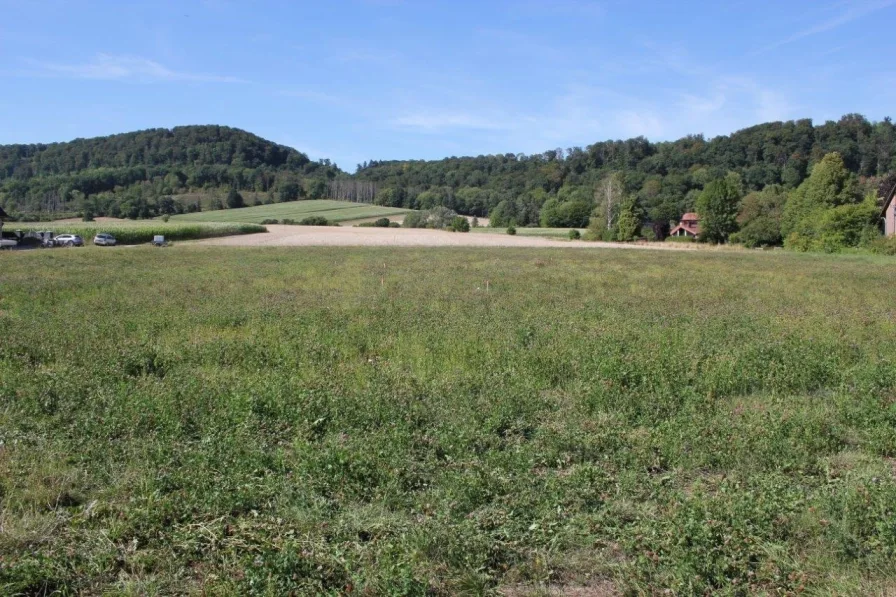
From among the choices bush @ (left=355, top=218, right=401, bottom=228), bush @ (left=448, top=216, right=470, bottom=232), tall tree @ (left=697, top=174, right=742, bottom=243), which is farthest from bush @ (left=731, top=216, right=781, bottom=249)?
bush @ (left=355, top=218, right=401, bottom=228)

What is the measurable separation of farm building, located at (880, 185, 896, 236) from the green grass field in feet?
263

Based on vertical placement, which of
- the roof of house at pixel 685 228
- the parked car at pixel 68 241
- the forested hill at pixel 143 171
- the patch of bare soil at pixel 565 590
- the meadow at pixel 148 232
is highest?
the forested hill at pixel 143 171

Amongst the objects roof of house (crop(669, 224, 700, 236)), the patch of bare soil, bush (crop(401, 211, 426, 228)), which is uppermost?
bush (crop(401, 211, 426, 228))

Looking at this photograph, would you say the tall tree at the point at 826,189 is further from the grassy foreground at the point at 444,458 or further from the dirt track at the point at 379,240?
the grassy foreground at the point at 444,458

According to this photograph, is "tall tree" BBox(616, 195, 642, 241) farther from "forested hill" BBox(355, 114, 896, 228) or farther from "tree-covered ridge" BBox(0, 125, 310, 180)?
"tree-covered ridge" BBox(0, 125, 310, 180)

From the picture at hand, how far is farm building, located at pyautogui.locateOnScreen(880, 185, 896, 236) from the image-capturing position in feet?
230

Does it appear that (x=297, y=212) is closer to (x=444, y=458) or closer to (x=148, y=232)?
(x=148, y=232)

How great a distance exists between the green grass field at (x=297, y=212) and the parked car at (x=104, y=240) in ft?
134

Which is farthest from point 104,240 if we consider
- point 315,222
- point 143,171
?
point 143,171

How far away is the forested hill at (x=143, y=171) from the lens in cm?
11631

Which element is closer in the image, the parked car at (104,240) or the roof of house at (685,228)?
the parked car at (104,240)

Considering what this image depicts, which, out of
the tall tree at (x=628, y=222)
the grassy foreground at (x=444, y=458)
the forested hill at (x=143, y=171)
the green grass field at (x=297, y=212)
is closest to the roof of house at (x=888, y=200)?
the tall tree at (x=628, y=222)

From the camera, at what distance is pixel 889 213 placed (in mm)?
71062

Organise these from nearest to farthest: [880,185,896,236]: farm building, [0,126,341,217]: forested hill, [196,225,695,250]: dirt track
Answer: [196,225,695,250]: dirt track
[880,185,896,236]: farm building
[0,126,341,217]: forested hill
